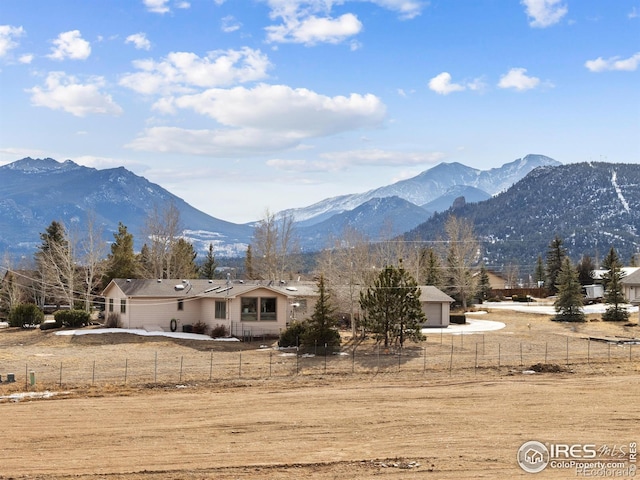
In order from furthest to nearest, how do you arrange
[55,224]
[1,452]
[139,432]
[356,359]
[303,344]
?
1. [55,224]
2. [303,344]
3. [356,359]
4. [139,432]
5. [1,452]

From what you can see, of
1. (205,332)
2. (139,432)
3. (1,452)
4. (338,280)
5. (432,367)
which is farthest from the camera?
(338,280)

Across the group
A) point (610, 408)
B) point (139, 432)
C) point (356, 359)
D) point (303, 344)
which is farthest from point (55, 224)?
point (610, 408)

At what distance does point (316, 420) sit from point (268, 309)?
90.6 feet

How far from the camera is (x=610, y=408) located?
25.0 metres

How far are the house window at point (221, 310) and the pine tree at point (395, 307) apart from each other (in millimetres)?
12177

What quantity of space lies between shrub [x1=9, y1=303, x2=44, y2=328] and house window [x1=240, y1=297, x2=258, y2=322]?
18.8 m

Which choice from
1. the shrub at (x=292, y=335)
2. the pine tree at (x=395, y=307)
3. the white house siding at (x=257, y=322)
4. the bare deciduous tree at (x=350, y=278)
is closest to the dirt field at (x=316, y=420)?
the pine tree at (x=395, y=307)

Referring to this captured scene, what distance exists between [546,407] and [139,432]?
576 inches

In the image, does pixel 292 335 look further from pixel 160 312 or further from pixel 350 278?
pixel 160 312

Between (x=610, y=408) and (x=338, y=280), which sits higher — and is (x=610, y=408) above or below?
below

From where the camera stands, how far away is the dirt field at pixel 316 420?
18.0m

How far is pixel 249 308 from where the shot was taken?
165 ft

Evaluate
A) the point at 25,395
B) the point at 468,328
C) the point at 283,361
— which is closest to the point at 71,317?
the point at 283,361

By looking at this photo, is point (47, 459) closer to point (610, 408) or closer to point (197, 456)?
point (197, 456)
